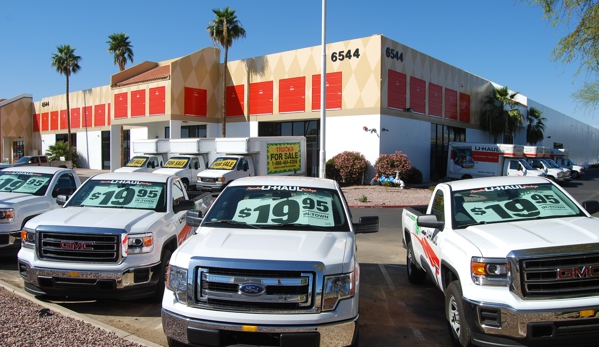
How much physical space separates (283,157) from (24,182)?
1748cm

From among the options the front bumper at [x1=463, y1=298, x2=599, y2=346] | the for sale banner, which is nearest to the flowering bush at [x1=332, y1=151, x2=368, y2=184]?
the for sale banner

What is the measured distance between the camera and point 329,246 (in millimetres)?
4125

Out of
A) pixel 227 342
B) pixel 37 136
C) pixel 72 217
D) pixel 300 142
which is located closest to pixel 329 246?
pixel 227 342

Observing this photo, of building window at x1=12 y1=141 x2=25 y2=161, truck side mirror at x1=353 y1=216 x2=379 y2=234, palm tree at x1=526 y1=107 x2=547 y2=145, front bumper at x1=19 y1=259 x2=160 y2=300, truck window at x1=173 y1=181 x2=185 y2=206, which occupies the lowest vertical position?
front bumper at x1=19 y1=259 x2=160 y2=300

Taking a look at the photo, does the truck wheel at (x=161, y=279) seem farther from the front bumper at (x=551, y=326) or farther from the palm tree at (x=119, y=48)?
the palm tree at (x=119, y=48)

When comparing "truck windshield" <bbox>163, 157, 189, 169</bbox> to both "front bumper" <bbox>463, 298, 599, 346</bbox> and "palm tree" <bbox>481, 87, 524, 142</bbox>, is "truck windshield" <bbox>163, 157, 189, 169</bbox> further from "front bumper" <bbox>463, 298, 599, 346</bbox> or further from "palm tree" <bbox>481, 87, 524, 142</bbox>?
"palm tree" <bbox>481, 87, 524, 142</bbox>

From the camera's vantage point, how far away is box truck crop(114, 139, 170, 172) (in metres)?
26.7

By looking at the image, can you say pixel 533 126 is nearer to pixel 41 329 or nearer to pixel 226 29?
pixel 226 29

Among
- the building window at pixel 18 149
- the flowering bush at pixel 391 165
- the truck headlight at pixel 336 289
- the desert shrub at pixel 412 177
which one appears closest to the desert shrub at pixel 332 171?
the flowering bush at pixel 391 165

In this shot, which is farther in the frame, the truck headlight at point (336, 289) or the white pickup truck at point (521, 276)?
the white pickup truck at point (521, 276)

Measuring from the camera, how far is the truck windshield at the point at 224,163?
2374 cm

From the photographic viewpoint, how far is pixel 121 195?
7137 mm

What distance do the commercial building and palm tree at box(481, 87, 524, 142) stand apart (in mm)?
1088

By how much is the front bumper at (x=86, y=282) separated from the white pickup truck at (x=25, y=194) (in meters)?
2.21
